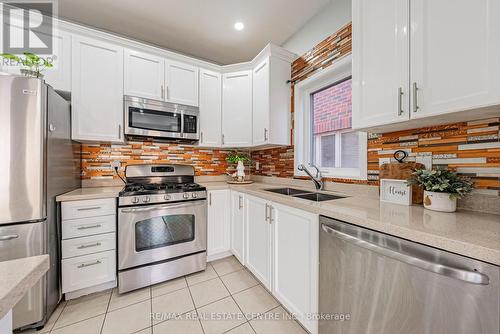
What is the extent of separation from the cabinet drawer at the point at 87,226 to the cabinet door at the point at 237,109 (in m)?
1.49

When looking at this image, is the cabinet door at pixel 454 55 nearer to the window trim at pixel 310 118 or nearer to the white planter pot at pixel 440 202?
the white planter pot at pixel 440 202

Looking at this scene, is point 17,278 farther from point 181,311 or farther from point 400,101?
point 400,101

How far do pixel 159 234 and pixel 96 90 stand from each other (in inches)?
61.6

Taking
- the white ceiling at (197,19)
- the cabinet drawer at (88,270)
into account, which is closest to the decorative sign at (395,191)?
the white ceiling at (197,19)

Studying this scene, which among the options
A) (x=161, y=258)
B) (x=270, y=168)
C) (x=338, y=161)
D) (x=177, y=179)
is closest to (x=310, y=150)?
(x=338, y=161)

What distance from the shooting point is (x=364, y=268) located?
3.11 feet

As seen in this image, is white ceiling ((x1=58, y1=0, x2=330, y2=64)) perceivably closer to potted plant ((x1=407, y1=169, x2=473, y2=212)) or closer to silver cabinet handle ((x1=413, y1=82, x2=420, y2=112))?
silver cabinet handle ((x1=413, y1=82, x2=420, y2=112))

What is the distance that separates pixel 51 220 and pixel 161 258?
0.91 metres

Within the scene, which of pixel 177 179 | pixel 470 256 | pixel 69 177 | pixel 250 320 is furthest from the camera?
pixel 177 179

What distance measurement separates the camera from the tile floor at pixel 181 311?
1385 mm

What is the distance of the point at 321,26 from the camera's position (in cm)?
201

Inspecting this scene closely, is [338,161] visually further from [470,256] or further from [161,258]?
[161,258]

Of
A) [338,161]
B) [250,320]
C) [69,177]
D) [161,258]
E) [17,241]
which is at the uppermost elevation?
[338,161]

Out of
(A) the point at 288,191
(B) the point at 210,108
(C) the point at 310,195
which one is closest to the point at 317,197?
(C) the point at 310,195
